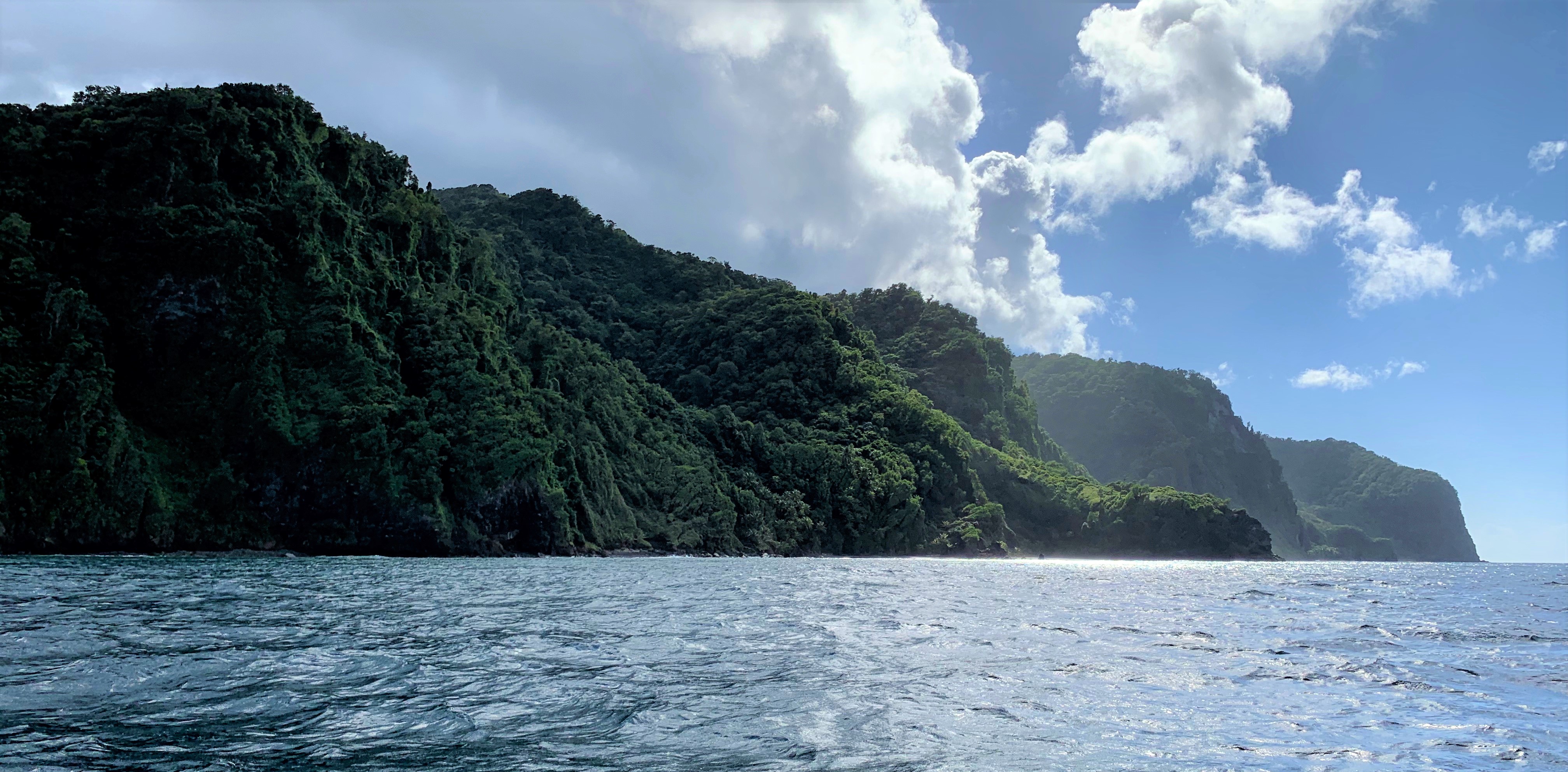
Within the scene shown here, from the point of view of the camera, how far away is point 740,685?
15.1m

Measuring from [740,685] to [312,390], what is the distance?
7889 cm

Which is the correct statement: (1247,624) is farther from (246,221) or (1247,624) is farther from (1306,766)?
(246,221)

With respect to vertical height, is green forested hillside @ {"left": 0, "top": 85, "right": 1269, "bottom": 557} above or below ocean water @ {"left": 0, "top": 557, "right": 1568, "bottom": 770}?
above

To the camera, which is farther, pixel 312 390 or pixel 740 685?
pixel 312 390

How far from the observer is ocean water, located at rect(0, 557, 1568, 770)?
34.7ft

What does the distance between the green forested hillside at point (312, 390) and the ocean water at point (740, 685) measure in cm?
4639

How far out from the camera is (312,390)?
81938 mm

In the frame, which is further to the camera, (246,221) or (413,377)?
(413,377)

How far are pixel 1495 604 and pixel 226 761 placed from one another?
167 ft

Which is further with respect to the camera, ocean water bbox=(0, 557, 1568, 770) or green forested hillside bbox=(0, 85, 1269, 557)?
green forested hillside bbox=(0, 85, 1269, 557)

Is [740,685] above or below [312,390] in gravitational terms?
below

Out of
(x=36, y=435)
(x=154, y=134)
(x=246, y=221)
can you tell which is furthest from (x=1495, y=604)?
(x=154, y=134)

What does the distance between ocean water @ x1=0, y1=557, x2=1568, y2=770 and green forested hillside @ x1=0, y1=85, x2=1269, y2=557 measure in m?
46.4

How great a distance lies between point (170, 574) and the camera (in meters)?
39.8
